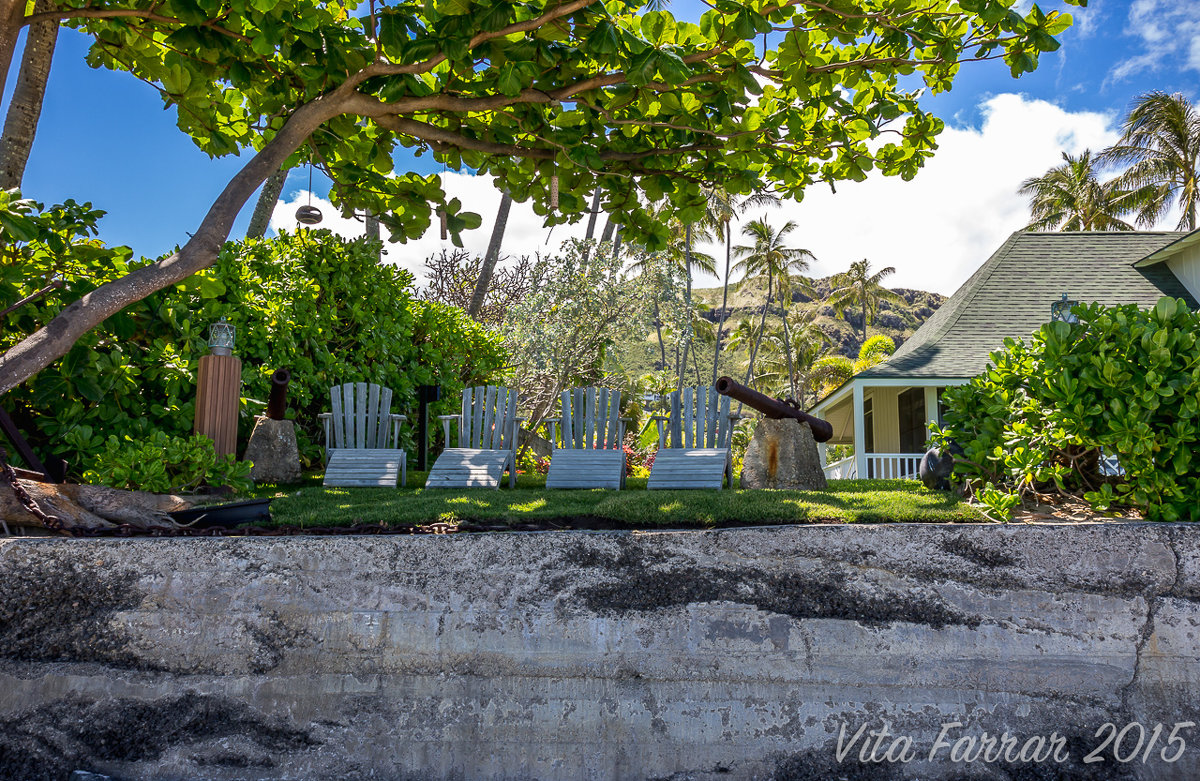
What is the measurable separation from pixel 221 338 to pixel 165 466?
57.9 inches

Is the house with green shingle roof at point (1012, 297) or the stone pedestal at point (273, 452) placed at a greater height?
the house with green shingle roof at point (1012, 297)

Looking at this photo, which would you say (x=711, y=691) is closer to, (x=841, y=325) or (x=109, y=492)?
(x=109, y=492)

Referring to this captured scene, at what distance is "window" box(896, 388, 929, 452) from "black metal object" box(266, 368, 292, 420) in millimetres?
13664

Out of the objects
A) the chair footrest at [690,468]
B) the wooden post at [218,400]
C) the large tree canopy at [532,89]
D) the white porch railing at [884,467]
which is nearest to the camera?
the large tree canopy at [532,89]

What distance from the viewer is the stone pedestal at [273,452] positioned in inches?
276

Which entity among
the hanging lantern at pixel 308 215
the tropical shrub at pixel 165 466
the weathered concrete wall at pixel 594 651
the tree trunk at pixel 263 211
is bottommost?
the weathered concrete wall at pixel 594 651

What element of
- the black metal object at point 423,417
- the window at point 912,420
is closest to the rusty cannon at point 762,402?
the black metal object at point 423,417

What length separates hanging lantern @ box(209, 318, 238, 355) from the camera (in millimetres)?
6289

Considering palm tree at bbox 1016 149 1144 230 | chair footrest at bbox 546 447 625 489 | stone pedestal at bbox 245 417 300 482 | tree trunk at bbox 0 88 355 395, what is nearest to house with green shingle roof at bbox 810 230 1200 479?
chair footrest at bbox 546 447 625 489

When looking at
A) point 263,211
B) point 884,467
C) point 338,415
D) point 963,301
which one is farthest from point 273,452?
point 963,301

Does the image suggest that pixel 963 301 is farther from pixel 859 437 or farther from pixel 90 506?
pixel 90 506

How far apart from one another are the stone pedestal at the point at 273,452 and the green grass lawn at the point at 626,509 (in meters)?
1.24

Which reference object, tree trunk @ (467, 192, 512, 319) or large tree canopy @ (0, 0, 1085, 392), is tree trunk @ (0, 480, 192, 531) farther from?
tree trunk @ (467, 192, 512, 319)

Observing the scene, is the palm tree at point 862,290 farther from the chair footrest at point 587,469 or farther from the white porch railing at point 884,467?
the chair footrest at point 587,469
